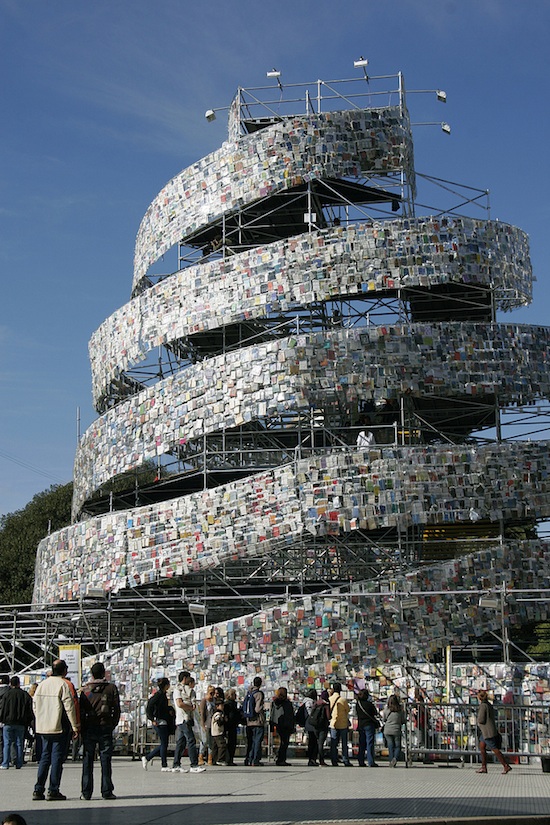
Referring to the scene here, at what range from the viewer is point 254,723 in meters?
16.6

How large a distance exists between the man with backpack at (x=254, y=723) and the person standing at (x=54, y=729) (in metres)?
5.80

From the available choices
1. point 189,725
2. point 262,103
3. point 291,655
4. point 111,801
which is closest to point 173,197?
point 262,103

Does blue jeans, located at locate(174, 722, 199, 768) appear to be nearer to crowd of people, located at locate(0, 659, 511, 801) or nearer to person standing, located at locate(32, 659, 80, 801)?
crowd of people, located at locate(0, 659, 511, 801)

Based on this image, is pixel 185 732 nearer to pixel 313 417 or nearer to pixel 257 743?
pixel 257 743

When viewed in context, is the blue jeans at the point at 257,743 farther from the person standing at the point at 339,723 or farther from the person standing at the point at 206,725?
the person standing at the point at 339,723

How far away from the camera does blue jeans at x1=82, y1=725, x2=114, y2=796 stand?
1090 centimetres

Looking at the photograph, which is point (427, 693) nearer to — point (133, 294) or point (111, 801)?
point (111, 801)

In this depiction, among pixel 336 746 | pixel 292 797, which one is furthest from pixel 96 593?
pixel 292 797

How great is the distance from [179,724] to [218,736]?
179 cm

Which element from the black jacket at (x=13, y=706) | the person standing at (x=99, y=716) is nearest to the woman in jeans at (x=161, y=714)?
the black jacket at (x=13, y=706)

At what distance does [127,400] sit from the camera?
28.7m

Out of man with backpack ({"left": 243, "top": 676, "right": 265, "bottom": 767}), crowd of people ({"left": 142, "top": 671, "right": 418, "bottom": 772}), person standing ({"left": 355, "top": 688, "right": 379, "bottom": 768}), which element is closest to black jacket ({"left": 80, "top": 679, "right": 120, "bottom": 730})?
crowd of people ({"left": 142, "top": 671, "right": 418, "bottom": 772})

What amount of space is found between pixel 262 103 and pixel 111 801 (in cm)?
2285

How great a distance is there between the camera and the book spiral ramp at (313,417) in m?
24.3
